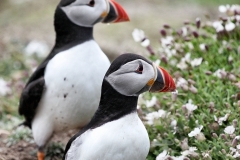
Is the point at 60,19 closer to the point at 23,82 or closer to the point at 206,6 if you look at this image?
the point at 23,82

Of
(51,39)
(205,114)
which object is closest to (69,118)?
(205,114)

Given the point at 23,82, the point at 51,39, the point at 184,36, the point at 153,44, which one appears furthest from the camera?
the point at 51,39

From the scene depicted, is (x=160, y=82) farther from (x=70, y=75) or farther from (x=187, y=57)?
(x=187, y=57)

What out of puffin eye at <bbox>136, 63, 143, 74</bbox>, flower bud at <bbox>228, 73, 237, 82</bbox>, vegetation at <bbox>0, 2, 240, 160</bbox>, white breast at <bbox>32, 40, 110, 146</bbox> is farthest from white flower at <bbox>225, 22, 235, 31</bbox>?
puffin eye at <bbox>136, 63, 143, 74</bbox>

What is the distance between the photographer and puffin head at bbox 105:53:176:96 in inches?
137

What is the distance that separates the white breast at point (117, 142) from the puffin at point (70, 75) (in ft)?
2.46

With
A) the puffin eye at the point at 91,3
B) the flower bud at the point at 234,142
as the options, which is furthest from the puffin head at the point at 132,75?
the puffin eye at the point at 91,3

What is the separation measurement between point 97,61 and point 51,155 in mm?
1092

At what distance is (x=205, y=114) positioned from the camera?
13.8 feet

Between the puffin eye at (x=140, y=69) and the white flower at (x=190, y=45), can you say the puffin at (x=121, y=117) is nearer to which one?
the puffin eye at (x=140, y=69)

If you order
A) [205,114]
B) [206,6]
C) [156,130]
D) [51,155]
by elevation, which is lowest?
[206,6]

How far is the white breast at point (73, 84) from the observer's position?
416 cm

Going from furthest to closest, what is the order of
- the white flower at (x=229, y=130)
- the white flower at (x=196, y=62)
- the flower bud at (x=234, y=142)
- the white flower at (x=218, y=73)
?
the white flower at (x=196, y=62) → the white flower at (x=218, y=73) → the white flower at (x=229, y=130) → the flower bud at (x=234, y=142)

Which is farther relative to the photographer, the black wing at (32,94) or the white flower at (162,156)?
the black wing at (32,94)
